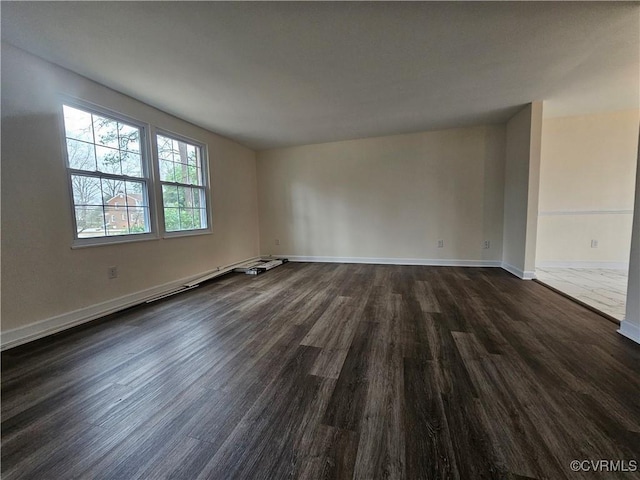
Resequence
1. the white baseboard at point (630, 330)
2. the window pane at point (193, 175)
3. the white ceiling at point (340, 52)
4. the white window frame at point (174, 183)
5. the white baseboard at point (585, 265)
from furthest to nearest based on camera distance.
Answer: the white baseboard at point (585, 265) → the window pane at point (193, 175) → the white window frame at point (174, 183) → the white baseboard at point (630, 330) → the white ceiling at point (340, 52)

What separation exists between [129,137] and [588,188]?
6.50 meters

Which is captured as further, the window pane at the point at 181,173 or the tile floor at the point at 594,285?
the window pane at the point at 181,173

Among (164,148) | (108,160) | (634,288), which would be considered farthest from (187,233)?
(634,288)

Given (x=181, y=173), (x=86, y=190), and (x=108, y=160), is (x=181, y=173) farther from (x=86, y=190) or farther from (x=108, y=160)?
(x=86, y=190)

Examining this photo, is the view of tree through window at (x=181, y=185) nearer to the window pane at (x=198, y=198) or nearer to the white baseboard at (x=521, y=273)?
the window pane at (x=198, y=198)

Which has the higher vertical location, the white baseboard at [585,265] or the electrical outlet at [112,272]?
the electrical outlet at [112,272]

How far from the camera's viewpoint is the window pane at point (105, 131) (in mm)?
2637

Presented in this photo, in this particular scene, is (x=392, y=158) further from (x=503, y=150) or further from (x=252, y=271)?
(x=252, y=271)

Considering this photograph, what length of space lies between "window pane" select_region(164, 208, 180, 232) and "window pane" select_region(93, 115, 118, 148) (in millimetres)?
964

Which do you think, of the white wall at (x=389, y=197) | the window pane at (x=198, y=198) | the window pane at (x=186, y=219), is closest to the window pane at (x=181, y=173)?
the window pane at (x=198, y=198)

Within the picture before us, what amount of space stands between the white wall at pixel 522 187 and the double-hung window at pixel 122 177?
4.72 m

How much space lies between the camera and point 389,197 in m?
4.84

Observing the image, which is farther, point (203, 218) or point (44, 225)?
point (203, 218)
